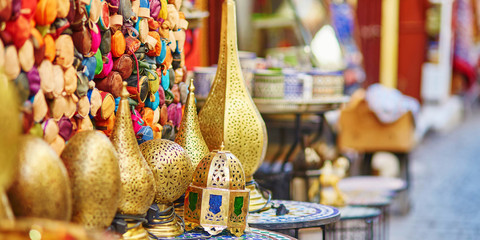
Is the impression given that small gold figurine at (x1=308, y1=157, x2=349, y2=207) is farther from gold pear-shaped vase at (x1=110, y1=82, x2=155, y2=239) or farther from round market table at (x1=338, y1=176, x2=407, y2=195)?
gold pear-shaped vase at (x1=110, y1=82, x2=155, y2=239)

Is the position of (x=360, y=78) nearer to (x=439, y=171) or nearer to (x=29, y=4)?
(x=439, y=171)

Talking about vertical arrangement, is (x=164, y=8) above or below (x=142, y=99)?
above

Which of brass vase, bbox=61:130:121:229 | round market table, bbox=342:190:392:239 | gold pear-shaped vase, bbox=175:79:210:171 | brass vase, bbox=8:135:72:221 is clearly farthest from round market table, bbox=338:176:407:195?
brass vase, bbox=8:135:72:221

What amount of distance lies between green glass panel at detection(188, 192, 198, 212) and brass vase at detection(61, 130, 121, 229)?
36 centimetres

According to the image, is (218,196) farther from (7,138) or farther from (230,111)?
(7,138)

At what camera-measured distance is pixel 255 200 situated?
1.94 meters

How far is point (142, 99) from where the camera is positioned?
170 centimetres

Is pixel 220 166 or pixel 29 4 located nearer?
pixel 29 4

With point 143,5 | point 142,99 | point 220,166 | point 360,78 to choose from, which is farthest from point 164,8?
point 360,78

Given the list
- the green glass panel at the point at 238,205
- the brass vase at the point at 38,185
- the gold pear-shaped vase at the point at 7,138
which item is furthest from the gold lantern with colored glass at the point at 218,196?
the gold pear-shaped vase at the point at 7,138

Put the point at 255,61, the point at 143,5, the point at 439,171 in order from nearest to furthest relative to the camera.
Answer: the point at 143,5
the point at 255,61
the point at 439,171

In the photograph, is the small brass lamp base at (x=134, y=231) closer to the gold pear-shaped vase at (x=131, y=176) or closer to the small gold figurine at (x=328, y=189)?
the gold pear-shaped vase at (x=131, y=176)

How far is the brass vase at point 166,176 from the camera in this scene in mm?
1518

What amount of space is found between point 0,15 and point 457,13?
38.4 ft
